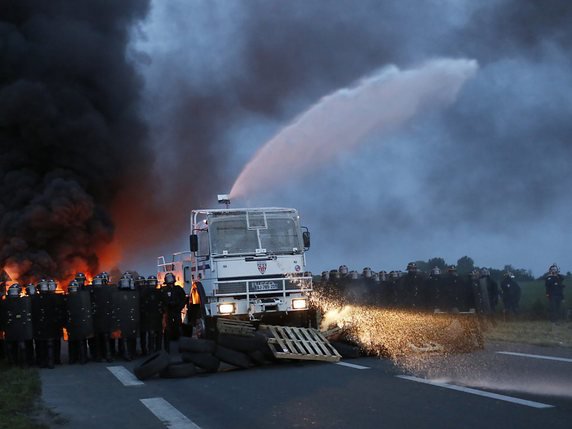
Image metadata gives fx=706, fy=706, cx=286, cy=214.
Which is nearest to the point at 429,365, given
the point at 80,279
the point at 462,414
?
the point at 462,414

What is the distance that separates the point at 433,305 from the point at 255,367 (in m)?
5.75

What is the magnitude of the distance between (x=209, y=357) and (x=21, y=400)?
3.29m

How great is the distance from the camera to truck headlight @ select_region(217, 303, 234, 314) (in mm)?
13938

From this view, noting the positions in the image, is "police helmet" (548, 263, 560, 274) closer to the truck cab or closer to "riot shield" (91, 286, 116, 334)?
the truck cab

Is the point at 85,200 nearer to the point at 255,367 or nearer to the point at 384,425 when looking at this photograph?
the point at 255,367

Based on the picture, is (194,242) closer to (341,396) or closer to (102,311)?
(102,311)

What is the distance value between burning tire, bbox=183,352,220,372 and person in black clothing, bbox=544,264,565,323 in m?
10.3

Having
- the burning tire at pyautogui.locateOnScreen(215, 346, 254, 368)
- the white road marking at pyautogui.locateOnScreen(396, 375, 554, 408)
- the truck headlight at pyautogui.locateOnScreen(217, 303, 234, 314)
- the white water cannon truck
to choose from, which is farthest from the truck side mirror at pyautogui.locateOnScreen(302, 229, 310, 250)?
the white road marking at pyautogui.locateOnScreen(396, 375, 554, 408)

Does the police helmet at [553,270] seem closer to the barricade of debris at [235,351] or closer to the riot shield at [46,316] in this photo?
the barricade of debris at [235,351]

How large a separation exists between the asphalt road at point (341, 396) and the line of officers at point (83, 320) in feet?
3.65

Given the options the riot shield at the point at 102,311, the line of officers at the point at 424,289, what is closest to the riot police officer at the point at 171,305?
the riot shield at the point at 102,311

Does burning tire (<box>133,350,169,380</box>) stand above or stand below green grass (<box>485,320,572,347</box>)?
above

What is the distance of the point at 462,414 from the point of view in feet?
24.3

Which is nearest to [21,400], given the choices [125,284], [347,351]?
[125,284]
